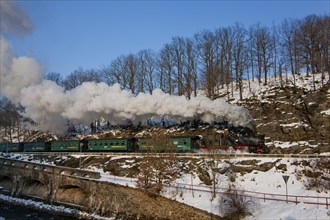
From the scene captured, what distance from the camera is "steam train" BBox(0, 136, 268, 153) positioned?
1567 inches

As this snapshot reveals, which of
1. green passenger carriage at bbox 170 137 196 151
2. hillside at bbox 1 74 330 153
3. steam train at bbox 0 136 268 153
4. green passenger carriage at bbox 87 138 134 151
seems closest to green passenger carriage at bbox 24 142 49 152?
steam train at bbox 0 136 268 153

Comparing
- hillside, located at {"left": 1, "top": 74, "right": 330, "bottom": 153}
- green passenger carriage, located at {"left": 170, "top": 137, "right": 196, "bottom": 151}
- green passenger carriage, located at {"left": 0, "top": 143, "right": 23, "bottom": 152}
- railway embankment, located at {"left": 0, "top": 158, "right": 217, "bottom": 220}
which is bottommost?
railway embankment, located at {"left": 0, "top": 158, "right": 217, "bottom": 220}

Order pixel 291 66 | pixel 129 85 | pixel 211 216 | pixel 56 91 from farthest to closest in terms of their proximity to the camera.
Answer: pixel 129 85, pixel 291 66, pixel 56 91, pixel 211 216

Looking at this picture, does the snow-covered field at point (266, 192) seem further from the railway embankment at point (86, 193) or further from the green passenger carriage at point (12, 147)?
the green passenger carriage at point (12, 147)

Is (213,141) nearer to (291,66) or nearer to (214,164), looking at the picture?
(214,164)

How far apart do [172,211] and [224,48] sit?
52216mm

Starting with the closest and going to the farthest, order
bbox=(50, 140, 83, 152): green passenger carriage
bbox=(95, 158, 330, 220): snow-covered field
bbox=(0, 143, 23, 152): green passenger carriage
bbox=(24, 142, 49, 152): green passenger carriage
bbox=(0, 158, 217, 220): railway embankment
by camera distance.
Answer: bbox=(95, 158, 330, 220): snow-covered field, bbox=(0, 158, 217, 220): railway embankment, bbox=(50, 140, 83, 152): green passenger carriage, bbox=(24, 142, 49, 152): green passenger carriage, bbox=(0, 143, 23, 152): green passenger carriage

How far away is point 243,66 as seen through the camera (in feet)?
227

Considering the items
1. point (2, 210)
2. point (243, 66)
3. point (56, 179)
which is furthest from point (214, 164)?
point (243, 66)

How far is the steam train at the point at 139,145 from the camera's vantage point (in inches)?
1567

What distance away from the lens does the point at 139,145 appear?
48.0m

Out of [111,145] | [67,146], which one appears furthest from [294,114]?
[67,146]

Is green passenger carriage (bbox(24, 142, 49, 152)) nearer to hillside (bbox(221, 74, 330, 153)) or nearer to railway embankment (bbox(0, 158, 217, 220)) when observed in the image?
railway embankment (bbox(0, 158, 217, 220))

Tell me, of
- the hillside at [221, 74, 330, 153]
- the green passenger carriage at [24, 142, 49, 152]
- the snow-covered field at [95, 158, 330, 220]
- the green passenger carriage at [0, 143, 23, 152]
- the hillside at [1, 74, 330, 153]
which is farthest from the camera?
the green passenger carriage at [0, 143, 23, 152]
